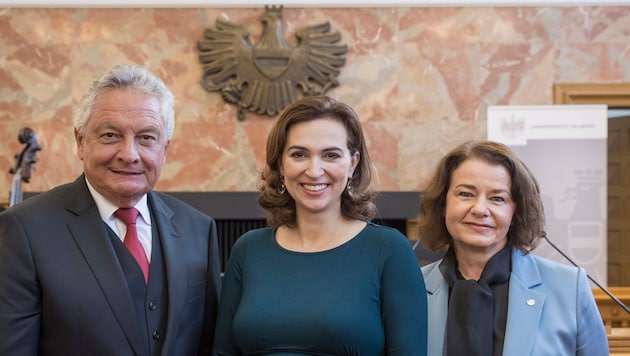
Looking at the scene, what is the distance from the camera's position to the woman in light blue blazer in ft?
5.75

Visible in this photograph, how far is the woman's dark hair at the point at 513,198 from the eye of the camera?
6.07 ft

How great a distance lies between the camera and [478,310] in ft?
5.86

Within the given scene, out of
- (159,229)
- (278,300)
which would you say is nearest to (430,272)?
(278,300)

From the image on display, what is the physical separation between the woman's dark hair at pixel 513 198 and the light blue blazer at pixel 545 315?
0.23ft

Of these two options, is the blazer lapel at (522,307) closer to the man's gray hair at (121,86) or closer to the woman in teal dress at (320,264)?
the woman in teal dress at (320,264)

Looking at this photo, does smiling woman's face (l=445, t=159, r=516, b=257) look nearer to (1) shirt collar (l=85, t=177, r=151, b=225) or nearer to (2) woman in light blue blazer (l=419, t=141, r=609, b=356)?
(2) woman in light blue blazer (l=419, t=141, r=609, b=356)

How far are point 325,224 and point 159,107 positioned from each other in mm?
504

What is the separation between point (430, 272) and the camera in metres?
1.99

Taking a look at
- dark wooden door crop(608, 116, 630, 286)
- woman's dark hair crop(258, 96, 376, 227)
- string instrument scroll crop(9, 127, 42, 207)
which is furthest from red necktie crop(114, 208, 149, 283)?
dark wooden door crop(608, 116, 630, 286)

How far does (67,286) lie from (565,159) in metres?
3.95

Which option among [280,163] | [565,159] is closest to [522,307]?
[280,163]

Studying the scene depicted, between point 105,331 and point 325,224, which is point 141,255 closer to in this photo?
point 105,331

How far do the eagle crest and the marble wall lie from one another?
0.08 metres

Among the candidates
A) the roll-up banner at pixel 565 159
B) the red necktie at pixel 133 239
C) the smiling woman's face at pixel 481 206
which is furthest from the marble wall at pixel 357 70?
the red necktie at pixel 133 239
